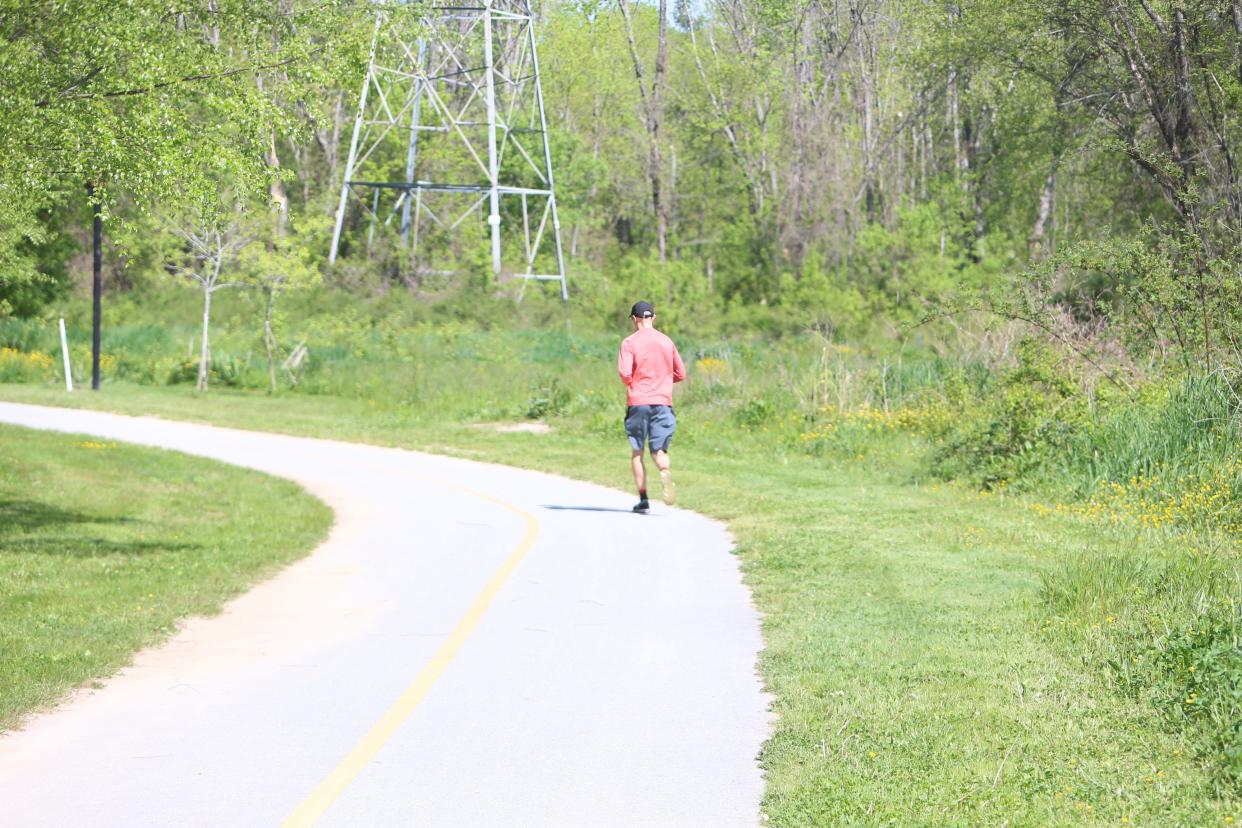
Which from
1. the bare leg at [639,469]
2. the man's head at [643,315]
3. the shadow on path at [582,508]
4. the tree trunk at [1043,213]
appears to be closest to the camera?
the man's head at [643,315]

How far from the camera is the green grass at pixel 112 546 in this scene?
967cm

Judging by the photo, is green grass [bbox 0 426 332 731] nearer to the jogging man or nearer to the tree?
the jogging man

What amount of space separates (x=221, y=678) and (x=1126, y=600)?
5.30 meters

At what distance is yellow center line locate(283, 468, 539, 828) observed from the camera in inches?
253

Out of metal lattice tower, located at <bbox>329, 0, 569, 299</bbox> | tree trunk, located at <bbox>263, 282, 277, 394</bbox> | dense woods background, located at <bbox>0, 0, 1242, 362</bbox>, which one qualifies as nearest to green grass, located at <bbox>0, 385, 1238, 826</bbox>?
dense woods background, located at <bbox>0, 0, 1242, 362</bbox>

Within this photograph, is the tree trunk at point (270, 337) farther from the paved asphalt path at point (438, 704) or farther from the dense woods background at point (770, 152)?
the paved asphalt path at point (438, 704)

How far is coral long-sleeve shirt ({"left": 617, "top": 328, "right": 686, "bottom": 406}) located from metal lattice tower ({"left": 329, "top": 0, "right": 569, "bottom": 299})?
28894 mm

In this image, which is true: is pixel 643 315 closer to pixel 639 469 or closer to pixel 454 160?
pixel 639 469

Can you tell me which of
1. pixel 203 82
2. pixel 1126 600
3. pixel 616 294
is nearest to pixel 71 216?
pixel 616 294

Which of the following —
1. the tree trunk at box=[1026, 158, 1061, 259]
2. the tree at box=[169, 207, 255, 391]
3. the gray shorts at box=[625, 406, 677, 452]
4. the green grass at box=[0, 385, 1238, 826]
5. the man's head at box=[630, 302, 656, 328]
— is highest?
the tree trunk at box=[1026, 158, 1061, 259]

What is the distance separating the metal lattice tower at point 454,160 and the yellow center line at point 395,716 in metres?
33.9

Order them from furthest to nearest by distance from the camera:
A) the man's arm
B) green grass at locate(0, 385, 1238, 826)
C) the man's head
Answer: the man's arm, the man's head, green grass at locate(0, 385, 1238, 826)

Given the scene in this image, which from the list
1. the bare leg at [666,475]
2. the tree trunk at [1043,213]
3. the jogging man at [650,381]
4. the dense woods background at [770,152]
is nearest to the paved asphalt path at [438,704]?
the bare leg at [666,475]

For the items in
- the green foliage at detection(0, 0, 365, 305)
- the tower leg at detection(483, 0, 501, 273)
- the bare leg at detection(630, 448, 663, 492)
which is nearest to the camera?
the green foliage at detection(0, 0, 365, 305)
